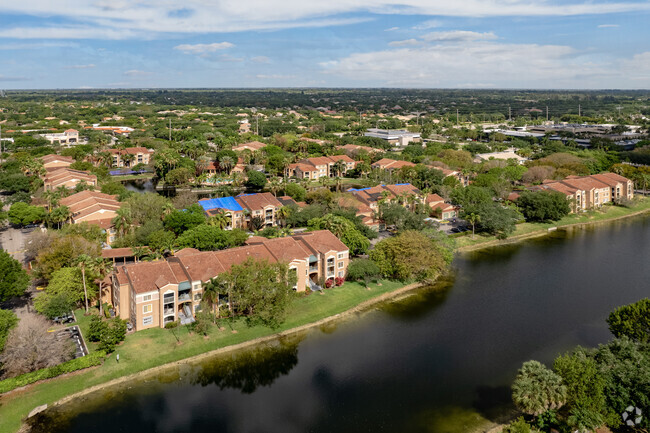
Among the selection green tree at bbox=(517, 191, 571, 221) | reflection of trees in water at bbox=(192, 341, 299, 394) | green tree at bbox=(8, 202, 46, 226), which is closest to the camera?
reflection of trees in water at bbox=(192, 341, 299, 394)

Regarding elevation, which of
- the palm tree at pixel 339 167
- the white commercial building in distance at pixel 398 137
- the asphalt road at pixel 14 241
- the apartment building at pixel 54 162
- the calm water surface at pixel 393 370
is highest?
the white commercial building in distance at pixel 398 137

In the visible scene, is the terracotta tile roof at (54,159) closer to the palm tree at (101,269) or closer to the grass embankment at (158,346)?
the palm tree at (101,269)

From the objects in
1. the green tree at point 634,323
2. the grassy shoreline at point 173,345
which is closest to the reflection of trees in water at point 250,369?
the grassy shoreline at point 173,345

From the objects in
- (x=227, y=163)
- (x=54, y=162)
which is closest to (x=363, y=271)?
(x=227, y=163)

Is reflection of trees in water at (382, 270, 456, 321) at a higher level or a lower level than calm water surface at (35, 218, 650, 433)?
higher

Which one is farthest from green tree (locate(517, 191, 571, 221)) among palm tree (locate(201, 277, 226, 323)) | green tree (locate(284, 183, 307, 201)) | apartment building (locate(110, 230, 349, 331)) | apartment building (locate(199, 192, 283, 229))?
palm tree (locate(201, 277, 226, 323))

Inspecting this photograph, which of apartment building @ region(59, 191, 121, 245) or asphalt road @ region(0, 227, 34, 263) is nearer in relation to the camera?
asphalt road @ region(0, 227, 34, 263)

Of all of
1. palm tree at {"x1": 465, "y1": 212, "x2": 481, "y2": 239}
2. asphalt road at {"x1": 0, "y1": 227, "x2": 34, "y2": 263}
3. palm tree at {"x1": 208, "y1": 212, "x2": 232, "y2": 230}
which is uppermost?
palm tree at {"x1": 208, "y1": 212, "x2": 232, "y2": 230}

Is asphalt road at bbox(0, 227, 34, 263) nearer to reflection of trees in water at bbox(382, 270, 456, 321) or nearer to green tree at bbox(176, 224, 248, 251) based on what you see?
green tree at bbox(176, 224, 248, 251)
